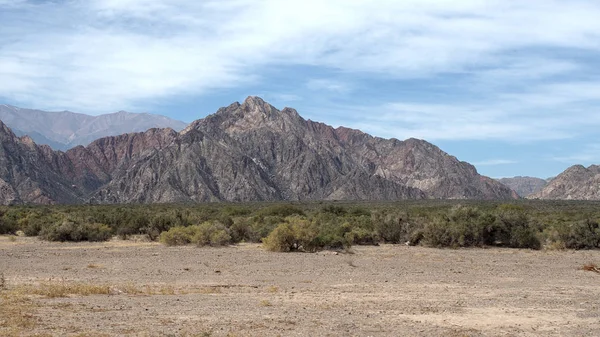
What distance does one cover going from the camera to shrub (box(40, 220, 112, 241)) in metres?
39.9

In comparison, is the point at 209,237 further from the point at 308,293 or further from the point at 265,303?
the point at 265,303

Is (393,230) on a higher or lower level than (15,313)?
higher

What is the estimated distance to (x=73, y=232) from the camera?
4003 cm

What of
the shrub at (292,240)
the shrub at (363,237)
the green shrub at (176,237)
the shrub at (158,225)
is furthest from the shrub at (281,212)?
the shrub at (292,240)

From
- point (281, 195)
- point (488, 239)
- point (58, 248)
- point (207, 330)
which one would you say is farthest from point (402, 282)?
point (281, 195)

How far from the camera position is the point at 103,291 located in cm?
1803

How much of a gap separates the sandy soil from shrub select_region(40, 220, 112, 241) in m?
6.66

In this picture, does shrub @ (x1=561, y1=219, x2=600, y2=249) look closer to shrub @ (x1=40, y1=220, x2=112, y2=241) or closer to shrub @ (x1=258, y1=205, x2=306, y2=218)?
shrub @ (x1=258, y1=205, x2=306, y2=218)

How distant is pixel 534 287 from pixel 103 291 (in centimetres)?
1308

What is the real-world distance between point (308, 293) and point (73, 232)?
2554cm

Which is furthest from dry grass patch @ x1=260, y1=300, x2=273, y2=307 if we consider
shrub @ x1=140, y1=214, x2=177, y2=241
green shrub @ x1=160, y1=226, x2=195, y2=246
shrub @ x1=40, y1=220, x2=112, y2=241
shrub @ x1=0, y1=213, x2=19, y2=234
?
shrub @ x1=0, y1=213, x2=19, y2=234

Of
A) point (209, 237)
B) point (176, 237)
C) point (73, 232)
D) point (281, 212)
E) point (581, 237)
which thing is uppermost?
point (281, 212)

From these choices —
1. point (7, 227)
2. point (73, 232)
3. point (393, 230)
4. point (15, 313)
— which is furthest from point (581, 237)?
point (7, 227)

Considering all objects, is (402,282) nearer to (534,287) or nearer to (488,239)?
(534,287)
